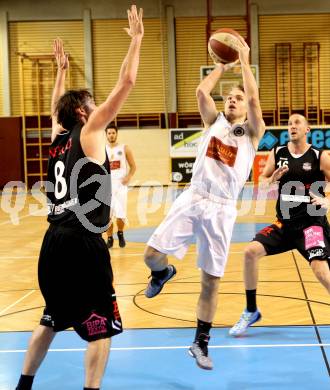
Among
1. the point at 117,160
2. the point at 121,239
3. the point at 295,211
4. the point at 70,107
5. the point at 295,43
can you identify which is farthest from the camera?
the point at 295,43

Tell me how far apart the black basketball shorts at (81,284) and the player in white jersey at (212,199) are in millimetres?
1114

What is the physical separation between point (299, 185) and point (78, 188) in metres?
2.54

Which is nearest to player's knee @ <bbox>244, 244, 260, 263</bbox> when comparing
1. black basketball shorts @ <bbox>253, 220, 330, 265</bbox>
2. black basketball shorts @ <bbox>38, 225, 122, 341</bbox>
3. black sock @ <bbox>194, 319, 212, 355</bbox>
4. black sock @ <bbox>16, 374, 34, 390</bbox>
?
black basketball shorts @ <bbox>253, 220, 330, 265</bbox>

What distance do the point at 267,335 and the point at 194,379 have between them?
1.16m

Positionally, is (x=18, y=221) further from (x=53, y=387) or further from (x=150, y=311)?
(x=53, y=387)

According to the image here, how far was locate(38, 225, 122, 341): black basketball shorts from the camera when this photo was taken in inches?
123

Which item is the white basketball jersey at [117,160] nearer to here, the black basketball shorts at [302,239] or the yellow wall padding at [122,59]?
the black basketball shorts at [302,239]

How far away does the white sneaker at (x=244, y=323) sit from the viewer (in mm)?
4840

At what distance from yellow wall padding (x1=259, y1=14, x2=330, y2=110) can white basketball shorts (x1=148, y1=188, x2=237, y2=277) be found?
1884 centimetres

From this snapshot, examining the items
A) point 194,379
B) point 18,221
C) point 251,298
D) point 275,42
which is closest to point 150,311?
point 251,298

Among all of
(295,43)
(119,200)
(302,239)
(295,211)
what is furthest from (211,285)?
(295,43)

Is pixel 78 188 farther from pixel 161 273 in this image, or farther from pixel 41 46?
pixel 41 46

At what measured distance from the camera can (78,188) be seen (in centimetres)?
315

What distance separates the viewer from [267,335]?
4863 mm
